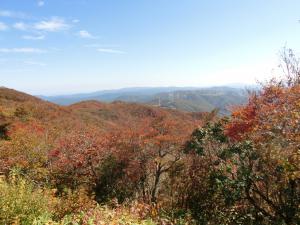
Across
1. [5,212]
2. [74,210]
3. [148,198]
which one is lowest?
[148,198]

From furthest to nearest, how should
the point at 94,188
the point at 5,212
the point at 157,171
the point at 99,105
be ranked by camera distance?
the point at 99,105 < the point at 157,171 < the point at 94,188 < the point at 5,212

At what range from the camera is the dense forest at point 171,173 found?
33.7 feet

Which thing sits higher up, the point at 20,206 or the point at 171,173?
the point at 20,206

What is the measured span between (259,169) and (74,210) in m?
8.15

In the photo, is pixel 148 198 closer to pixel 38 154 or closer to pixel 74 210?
pixel 74 210

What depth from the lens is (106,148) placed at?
18625 mm

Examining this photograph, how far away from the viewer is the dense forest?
10.3 meters

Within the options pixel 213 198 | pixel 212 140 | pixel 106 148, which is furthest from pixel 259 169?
pixel 106 148

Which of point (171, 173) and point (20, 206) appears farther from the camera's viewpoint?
point (171, 173)

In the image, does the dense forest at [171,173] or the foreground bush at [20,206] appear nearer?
the foreground bush at [20,206]

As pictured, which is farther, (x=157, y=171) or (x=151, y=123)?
(x=151, y=123)

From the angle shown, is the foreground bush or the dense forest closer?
the foreground bush

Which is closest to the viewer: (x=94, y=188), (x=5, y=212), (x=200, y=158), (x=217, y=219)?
(x=5, y=212)

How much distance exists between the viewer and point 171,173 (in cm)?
1738
